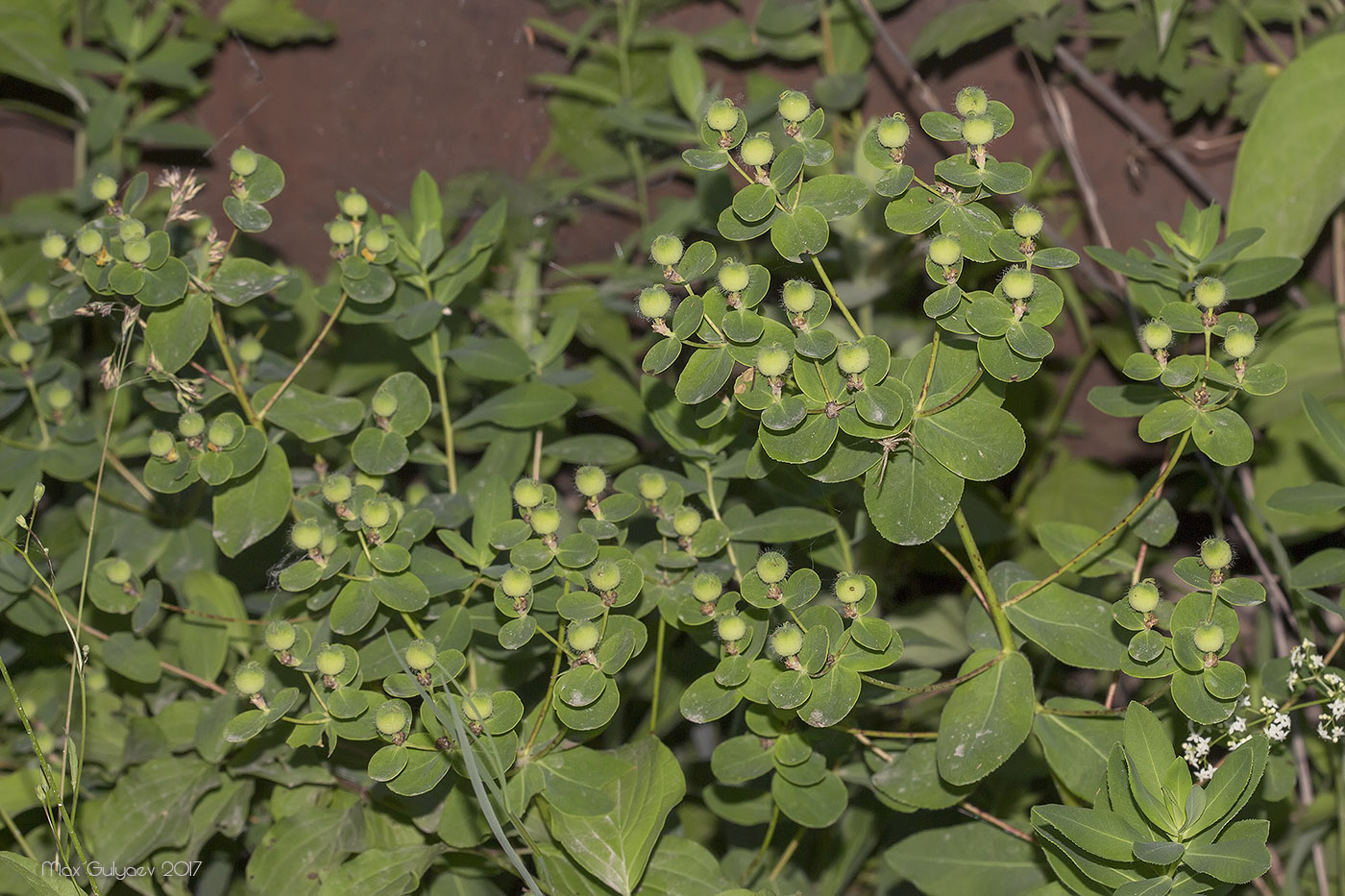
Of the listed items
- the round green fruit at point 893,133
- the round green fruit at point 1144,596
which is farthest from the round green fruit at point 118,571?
the round green fruit at point 1144,596

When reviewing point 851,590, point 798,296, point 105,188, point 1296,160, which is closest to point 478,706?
point 851,590

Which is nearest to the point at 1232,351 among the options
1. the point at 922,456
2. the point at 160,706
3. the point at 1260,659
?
the point at 922,456

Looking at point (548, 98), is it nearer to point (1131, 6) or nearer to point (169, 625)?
point (1131, 6)

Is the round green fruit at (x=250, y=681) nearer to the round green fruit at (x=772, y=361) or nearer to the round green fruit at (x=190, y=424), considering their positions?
the round green fruit at (x=190, y=424)

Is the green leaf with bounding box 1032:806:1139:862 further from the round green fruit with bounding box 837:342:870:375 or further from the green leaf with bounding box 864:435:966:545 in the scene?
the round green fruit with bounding box 837:342:870:375

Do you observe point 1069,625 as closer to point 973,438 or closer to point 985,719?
point 985,719

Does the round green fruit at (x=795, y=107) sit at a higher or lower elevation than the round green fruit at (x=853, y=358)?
higher
